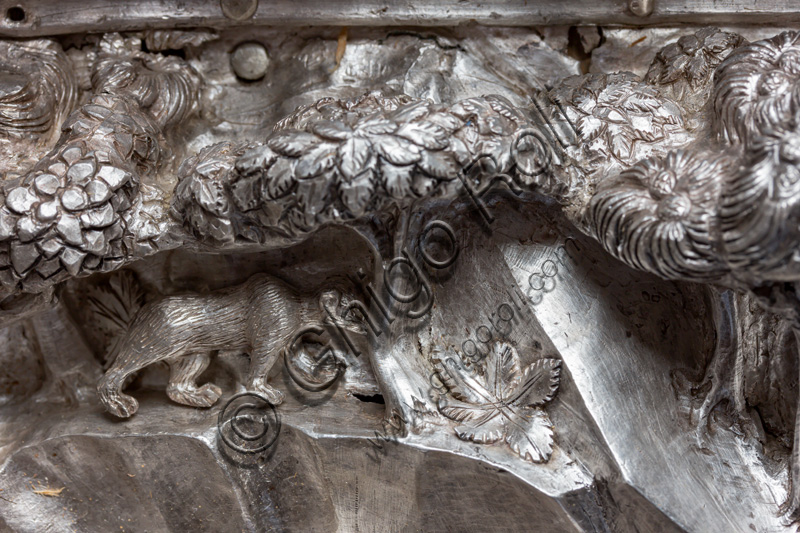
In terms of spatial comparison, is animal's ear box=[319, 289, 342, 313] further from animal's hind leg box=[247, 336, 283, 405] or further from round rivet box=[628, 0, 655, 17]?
round rivet box=[628, 0, 655, 17]

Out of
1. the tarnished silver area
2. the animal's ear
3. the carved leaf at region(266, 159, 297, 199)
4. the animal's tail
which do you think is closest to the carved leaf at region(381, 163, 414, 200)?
the tarnished silver area

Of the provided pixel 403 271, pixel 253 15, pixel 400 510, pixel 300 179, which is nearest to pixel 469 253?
pixel 403 271

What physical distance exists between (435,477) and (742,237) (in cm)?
58

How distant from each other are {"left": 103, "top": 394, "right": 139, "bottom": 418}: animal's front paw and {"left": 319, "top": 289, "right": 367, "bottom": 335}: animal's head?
365 mm

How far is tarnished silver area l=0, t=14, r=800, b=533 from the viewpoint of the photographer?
3.19 feet

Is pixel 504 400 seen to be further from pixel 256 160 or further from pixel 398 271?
pixel 256 160

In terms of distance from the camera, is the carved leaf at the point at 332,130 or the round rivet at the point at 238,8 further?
the round rivet at the point at 238,8

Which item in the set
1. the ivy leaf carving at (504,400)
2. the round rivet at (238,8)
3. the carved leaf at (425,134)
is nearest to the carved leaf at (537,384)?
the ivy leaf carving at (504,400)

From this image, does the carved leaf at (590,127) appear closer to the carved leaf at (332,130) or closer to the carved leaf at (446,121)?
the carved leaf at (446,121)

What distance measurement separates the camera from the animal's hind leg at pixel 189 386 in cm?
122

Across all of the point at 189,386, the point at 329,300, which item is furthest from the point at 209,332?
the point at 329,300

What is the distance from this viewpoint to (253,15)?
1.25 m

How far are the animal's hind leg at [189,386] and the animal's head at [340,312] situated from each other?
0.75 ft

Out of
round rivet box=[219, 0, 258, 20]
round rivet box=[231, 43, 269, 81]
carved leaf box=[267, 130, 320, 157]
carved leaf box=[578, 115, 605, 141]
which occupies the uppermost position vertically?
round rivet box=[219, 0, 258, 20]
